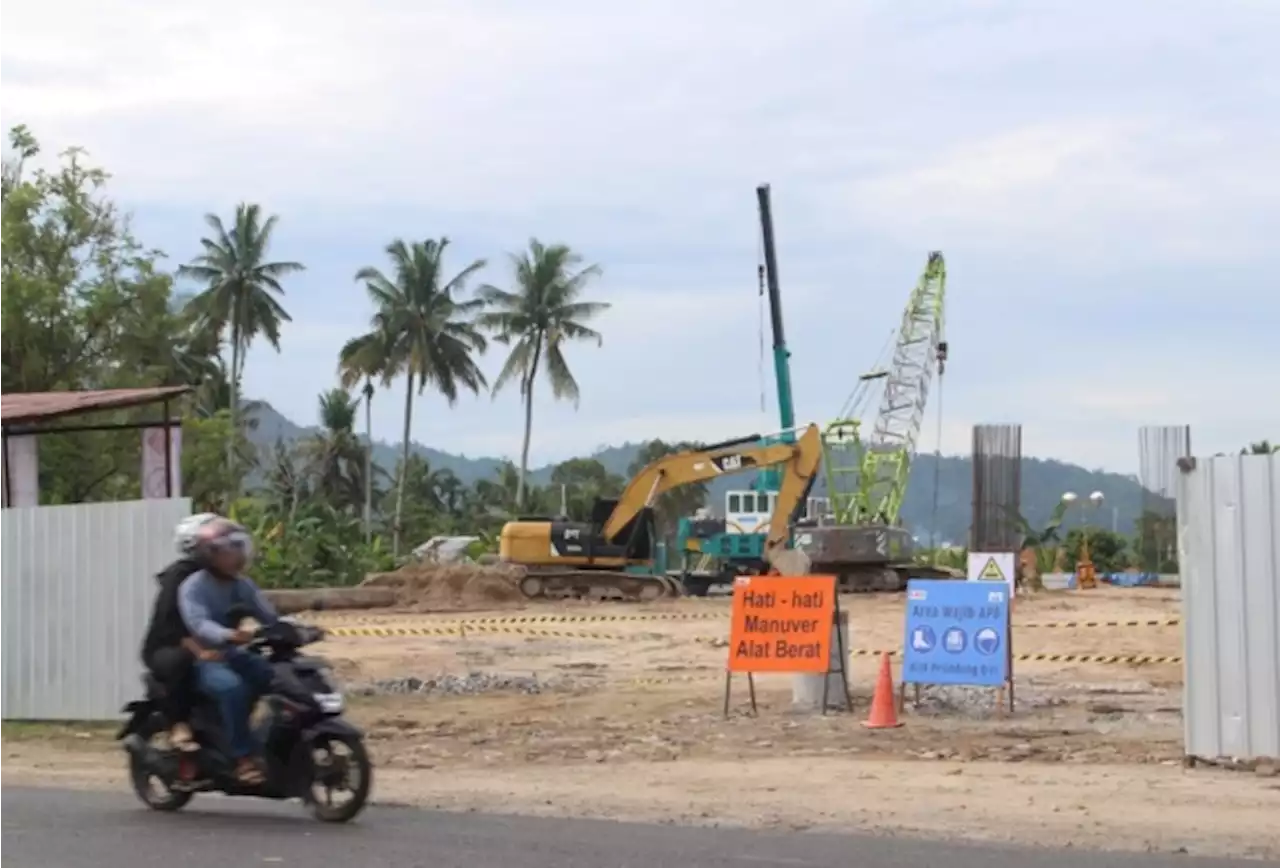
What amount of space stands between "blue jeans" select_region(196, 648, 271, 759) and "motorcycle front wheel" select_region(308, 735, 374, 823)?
1.35ft

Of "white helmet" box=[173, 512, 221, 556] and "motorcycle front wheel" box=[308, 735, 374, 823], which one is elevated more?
"white helmet" box=[173, 512, 221, 556]

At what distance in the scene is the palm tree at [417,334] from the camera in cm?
7206

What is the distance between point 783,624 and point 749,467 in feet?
87.3

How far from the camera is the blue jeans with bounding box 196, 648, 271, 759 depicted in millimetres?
9695

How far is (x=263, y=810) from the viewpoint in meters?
10.7

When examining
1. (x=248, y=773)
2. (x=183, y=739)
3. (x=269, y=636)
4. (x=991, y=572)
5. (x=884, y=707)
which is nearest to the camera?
(x=269, y=636)

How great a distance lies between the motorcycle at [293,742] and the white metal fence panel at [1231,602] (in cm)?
556

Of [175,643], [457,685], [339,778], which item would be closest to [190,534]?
[175,643]

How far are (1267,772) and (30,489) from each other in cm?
1408

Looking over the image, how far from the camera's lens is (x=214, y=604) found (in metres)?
9.94

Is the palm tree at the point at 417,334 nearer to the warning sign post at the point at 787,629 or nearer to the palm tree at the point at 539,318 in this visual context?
the palm tree at the point at 539,318

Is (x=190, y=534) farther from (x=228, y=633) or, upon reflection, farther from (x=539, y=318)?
(x=539, y=318)

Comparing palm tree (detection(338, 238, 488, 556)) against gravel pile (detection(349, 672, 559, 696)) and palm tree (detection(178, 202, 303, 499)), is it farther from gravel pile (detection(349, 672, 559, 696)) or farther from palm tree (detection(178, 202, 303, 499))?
gravel pile (detection(349, 672, 559, 696))

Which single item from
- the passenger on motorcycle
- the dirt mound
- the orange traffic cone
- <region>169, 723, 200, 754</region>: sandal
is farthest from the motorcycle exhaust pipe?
the dirt mound
